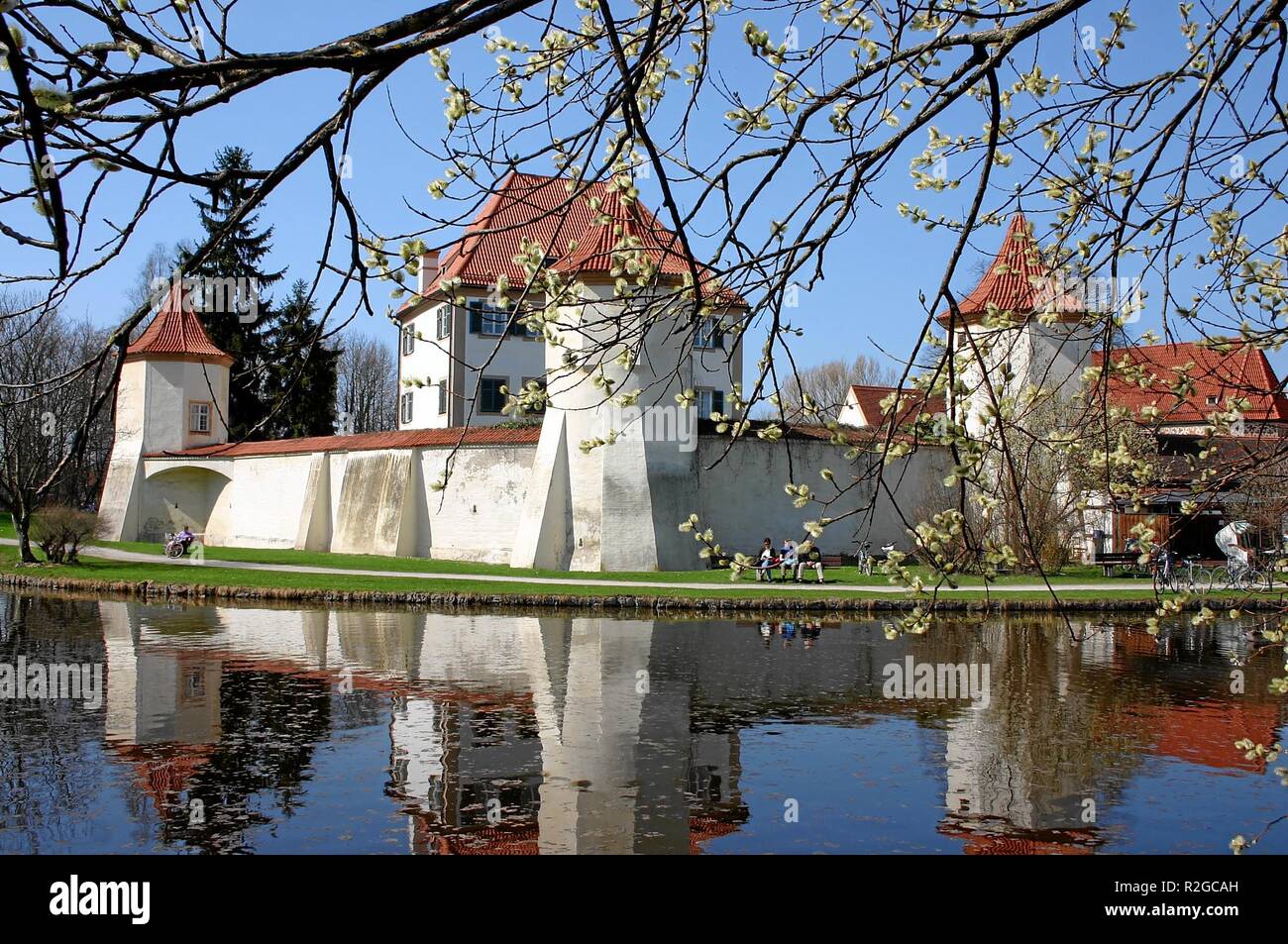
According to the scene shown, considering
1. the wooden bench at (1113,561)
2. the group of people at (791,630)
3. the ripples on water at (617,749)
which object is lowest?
the ripples on water at (617,749)

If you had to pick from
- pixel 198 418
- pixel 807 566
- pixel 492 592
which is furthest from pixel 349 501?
pixel 807 566

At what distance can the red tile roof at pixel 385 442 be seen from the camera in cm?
3159

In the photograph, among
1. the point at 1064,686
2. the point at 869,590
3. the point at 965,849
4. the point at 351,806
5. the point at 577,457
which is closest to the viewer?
the point at 965,849

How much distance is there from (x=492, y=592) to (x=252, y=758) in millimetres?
13369

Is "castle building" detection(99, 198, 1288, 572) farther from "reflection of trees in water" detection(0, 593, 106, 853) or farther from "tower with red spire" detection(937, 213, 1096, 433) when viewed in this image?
"tower with red spire" detection(937, 213, 1096, 433)

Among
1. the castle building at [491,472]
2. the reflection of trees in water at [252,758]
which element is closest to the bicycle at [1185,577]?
the castle building at [491,472]

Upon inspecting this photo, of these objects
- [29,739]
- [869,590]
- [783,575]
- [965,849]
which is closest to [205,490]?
[783,575]

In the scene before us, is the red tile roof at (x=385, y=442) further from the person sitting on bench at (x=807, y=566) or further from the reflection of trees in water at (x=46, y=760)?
the reflection of trees in water at (x=46, y=760)

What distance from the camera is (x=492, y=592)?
22.8 m

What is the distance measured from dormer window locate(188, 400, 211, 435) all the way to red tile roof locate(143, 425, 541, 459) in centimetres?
78

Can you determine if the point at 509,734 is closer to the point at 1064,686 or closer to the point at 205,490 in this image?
the point at 1064,686

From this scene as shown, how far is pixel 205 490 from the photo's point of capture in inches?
1654

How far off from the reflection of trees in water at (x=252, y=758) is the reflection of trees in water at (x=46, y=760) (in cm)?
69

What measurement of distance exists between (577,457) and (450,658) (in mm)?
14743
